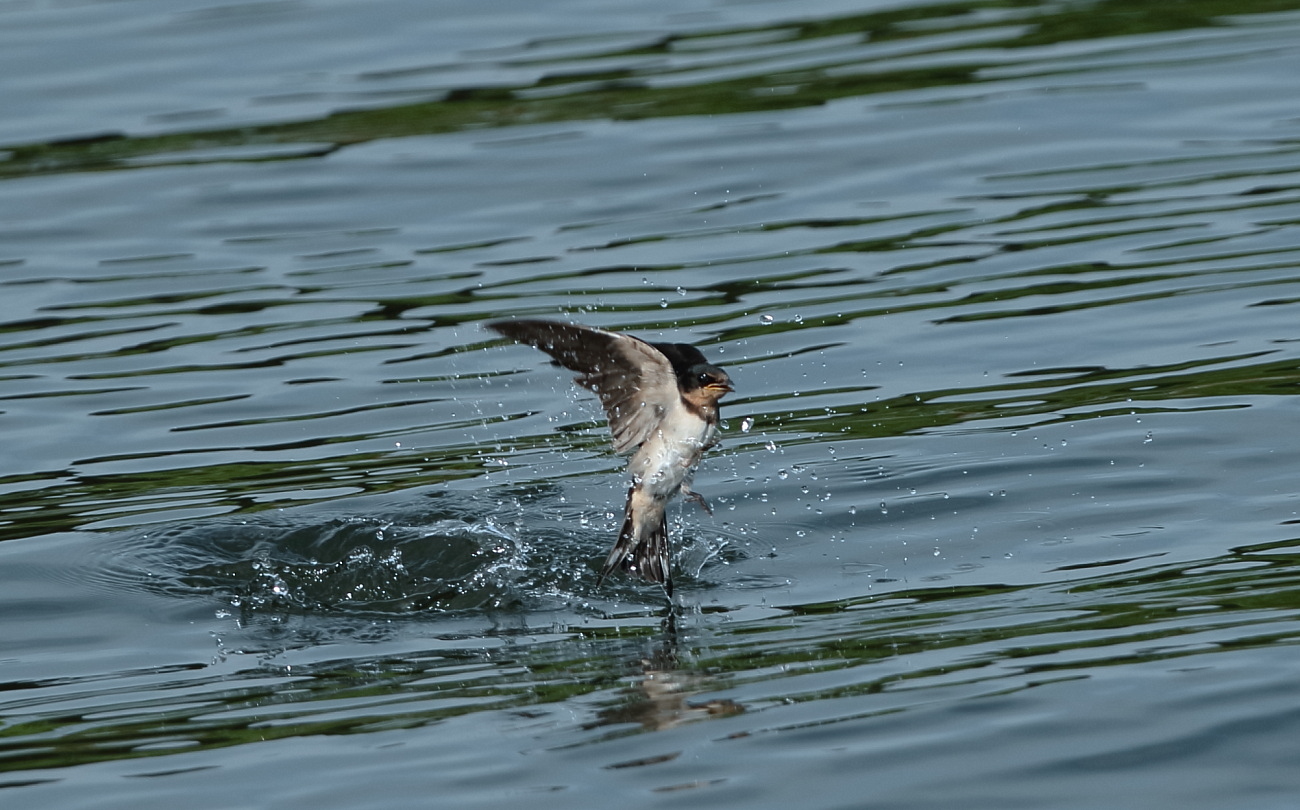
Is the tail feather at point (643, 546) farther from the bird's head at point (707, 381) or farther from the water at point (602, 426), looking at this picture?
the bird's head at point (707, 381)

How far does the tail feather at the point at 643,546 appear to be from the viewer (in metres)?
7.32

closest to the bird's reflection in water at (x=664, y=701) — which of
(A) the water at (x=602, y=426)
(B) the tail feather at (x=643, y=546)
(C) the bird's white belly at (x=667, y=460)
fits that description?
(A) the water at (x=602, y=426)

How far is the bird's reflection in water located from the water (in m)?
0.02

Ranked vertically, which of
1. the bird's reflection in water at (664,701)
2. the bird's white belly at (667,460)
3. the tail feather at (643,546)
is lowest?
the tail feather at (643,546)

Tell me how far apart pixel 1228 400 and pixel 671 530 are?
8.90 feet

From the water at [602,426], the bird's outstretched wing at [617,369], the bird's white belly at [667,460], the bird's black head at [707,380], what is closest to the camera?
the water at [602,426]

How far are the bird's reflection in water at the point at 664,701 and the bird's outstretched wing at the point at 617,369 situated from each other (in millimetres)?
1221

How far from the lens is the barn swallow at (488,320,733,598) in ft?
23.0

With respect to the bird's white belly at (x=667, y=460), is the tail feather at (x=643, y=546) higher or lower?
lower

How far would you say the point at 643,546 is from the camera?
289 inches

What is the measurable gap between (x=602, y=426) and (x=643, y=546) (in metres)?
2.39

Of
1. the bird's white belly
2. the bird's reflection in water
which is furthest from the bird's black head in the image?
the bird's reflection in water

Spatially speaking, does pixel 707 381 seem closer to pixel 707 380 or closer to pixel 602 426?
pixel 707 380

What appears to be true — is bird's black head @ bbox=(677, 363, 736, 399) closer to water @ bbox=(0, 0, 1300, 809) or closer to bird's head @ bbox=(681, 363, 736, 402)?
bird's head @ bbox=(681, 363, 736, 402)
